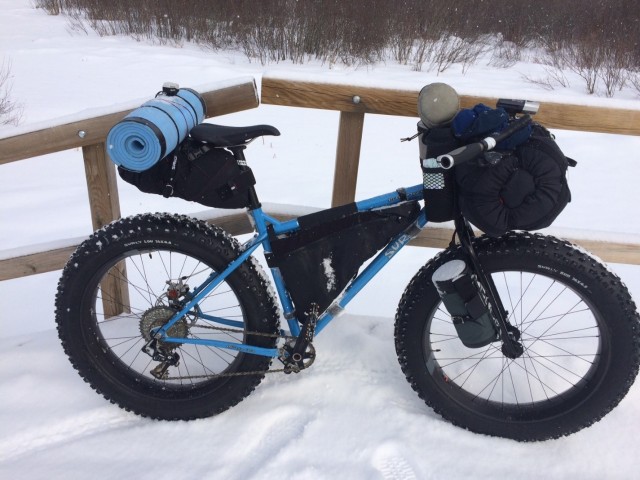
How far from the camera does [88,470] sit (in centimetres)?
178

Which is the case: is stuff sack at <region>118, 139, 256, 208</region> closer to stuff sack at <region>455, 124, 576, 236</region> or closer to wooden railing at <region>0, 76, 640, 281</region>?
wooden railing at <region>0, 76, 640, 281</region>

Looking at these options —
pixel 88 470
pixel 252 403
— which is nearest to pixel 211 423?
pixel 252 403

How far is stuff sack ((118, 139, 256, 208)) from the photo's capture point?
1757mm

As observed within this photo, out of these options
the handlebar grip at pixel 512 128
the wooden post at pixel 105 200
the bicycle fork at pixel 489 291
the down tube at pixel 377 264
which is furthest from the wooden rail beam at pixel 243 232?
the handlebar grip at pixel 512 128

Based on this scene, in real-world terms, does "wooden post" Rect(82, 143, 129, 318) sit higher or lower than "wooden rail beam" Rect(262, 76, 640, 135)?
lower

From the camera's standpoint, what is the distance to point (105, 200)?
2.32 m

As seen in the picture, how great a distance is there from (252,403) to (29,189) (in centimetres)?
456

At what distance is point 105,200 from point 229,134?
3.08 ft

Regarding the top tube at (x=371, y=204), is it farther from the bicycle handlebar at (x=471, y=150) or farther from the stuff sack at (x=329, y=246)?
the bicycle handlebar at (x=471, y=150)

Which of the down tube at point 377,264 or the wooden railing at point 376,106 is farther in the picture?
the wooden railing at point 376,106

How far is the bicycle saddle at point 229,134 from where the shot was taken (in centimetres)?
170

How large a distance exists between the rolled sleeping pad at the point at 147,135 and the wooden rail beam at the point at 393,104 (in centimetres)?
50

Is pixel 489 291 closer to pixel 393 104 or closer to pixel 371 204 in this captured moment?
pixel 371 204

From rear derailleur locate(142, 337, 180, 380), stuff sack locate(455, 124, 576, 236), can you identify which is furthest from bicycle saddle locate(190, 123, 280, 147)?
rear derailleur locate(142, 337, 180, 380)
